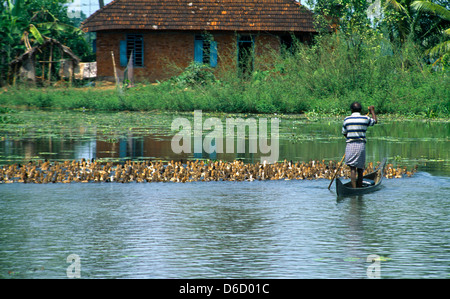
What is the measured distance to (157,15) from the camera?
4200cm

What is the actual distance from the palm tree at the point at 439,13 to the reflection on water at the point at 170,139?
35.5 feet

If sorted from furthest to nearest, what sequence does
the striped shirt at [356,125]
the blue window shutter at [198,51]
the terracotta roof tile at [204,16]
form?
the blue window shutter at [198,51]
the terracotta roof tile at [204,16]
the striped shirt at [356,125]

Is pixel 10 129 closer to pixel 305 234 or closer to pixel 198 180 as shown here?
pixel 198 180

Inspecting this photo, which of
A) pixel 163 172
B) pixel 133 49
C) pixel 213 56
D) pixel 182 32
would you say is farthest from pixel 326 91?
pixel 163 172

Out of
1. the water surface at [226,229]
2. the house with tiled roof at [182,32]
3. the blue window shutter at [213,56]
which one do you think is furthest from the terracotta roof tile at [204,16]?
the water surface at [226,229]

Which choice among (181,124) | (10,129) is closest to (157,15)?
(181,124)

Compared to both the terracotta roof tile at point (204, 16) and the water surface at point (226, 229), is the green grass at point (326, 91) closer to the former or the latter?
the terracotta roof tile at point (204, 16)

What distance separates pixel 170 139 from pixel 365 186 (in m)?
9.95

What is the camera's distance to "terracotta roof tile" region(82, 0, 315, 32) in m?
41.4

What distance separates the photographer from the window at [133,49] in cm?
4241

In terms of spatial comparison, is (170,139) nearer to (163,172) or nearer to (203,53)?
(163,172)

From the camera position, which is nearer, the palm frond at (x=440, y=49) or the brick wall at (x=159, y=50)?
the palm frond at (x=440, y=49)

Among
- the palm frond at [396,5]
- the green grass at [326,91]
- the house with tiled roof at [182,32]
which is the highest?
the palm frond at [396,5]

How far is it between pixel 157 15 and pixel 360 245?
114 ft
